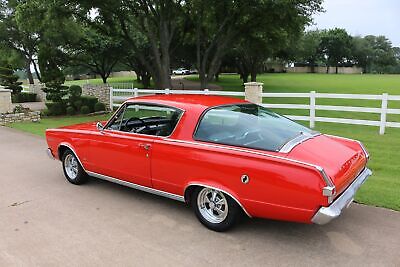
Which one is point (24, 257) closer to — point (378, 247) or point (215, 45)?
point (378, 247)

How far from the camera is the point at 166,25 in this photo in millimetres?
19734

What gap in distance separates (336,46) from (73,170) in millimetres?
110973

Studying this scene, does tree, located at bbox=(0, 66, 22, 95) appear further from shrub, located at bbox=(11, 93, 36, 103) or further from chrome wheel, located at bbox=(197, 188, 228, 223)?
chrome wheel, located at bbox=(197, 188, 228, 223)

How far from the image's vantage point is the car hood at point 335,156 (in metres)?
3.87

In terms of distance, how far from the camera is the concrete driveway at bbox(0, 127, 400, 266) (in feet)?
12.4

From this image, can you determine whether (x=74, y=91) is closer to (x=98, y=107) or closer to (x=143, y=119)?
(x=98, y=107)

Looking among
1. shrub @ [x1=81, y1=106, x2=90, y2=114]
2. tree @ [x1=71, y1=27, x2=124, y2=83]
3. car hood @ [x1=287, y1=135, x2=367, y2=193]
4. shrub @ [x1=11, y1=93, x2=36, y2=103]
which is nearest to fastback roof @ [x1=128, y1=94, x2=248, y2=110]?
car hood @ [x1=287, y1=135, x2=367, y2=193]

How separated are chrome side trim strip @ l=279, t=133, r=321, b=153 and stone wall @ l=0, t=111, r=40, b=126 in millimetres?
13074

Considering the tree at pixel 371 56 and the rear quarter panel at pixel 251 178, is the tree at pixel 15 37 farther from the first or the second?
the tree at pixel 371 56

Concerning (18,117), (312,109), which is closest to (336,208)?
(312,109)

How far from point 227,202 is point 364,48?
381 ft

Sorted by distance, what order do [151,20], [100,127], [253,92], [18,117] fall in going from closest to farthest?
[100,127] < [253,92] < [18,117] < [151,20]

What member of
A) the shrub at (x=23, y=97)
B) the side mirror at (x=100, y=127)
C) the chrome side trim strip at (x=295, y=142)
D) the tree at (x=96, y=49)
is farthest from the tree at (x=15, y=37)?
the chrome side trim strip at (x=295, y=142)

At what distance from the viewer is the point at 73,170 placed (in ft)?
20.8
